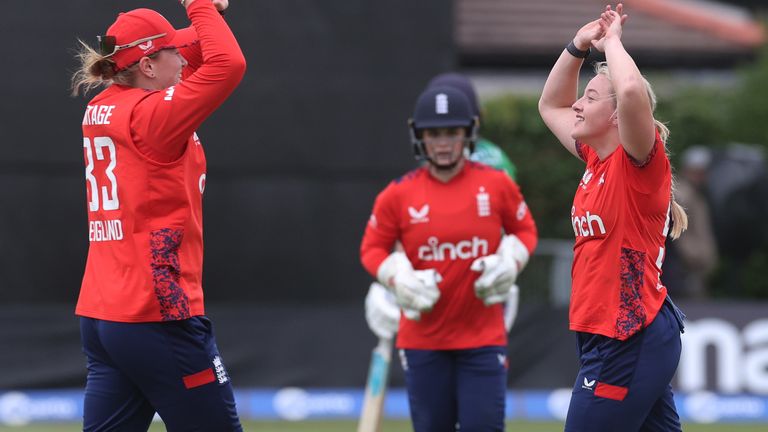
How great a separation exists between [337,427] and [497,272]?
3.52 metres

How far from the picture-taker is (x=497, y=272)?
5730 mm

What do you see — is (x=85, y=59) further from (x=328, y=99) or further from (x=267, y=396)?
(x=267, y=396)

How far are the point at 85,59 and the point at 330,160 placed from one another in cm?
452

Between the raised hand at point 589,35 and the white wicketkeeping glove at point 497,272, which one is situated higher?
the raised hand at point 589,35

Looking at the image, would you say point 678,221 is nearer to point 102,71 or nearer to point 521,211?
point 521,211

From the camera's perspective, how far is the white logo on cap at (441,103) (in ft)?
19.6

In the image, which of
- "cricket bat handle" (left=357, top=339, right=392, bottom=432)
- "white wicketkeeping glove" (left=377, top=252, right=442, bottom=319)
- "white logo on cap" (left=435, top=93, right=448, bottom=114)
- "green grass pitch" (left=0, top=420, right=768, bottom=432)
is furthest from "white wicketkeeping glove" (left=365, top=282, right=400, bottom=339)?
"green grass pitch" (left=0, top=420, right=768, bottom=432)

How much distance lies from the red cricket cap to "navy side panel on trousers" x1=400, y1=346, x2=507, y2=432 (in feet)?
6.89

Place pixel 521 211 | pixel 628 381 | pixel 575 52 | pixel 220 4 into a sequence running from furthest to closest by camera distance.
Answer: pixel 521 211 < pixel 575 52 < pixel 220 4 < pixel 628 381

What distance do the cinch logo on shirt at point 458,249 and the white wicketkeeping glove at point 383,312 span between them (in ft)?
2.62

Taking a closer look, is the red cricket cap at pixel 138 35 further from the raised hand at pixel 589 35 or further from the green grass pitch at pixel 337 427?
the green grass pitch at pixel 337 427

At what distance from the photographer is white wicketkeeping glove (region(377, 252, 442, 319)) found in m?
5.74

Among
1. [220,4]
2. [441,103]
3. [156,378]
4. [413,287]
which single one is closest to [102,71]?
[220,4]

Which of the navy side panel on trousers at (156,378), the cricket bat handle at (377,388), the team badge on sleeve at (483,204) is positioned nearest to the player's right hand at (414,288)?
the team badge on sleeve at (483,204)
